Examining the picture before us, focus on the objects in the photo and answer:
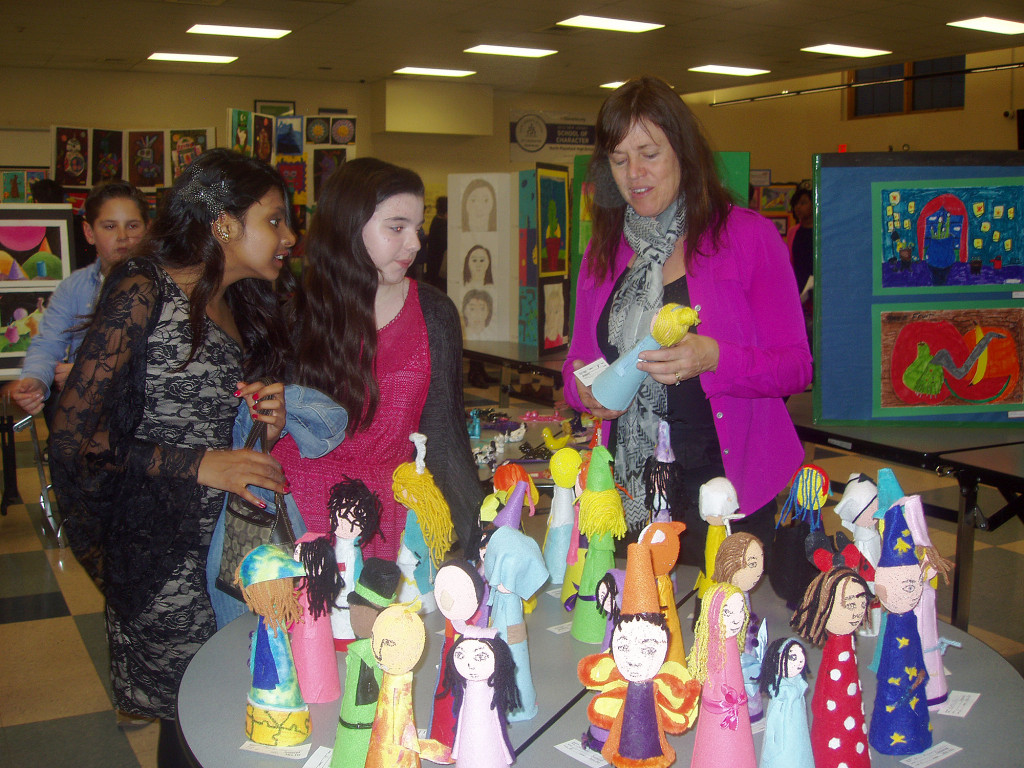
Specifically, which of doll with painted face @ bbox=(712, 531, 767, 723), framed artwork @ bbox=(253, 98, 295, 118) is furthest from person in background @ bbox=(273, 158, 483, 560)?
framed artwork @ bbox=(253, 98, 295, 118)

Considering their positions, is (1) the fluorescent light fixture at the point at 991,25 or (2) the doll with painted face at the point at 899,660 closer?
(2) the doll with painted face at the point at 899,660

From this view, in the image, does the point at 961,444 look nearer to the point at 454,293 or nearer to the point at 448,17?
the point at 454,293

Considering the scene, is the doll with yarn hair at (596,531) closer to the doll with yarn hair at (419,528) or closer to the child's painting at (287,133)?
the doll with yarn hair at (419,528)

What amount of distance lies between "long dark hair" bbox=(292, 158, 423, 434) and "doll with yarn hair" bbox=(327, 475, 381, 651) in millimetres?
414

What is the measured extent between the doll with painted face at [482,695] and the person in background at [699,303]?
683 mm

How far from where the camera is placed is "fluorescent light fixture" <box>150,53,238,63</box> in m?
9.07

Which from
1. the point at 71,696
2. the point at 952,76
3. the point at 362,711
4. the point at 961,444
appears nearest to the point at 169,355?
the point at 362,711

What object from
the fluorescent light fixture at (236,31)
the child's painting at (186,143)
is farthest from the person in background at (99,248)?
the fluorescent light fixture at (236,31)

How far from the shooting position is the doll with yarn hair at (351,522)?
1.08 metres

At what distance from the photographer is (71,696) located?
2.52m

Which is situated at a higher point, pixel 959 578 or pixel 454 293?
pixel 454 293

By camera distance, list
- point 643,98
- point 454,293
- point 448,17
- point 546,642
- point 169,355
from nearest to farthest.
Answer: point 546,642 → point 169,355 → point 643,98 → point 454,293 → point 448,17

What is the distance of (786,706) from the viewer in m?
0.83

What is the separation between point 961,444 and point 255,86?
10.4 metres
